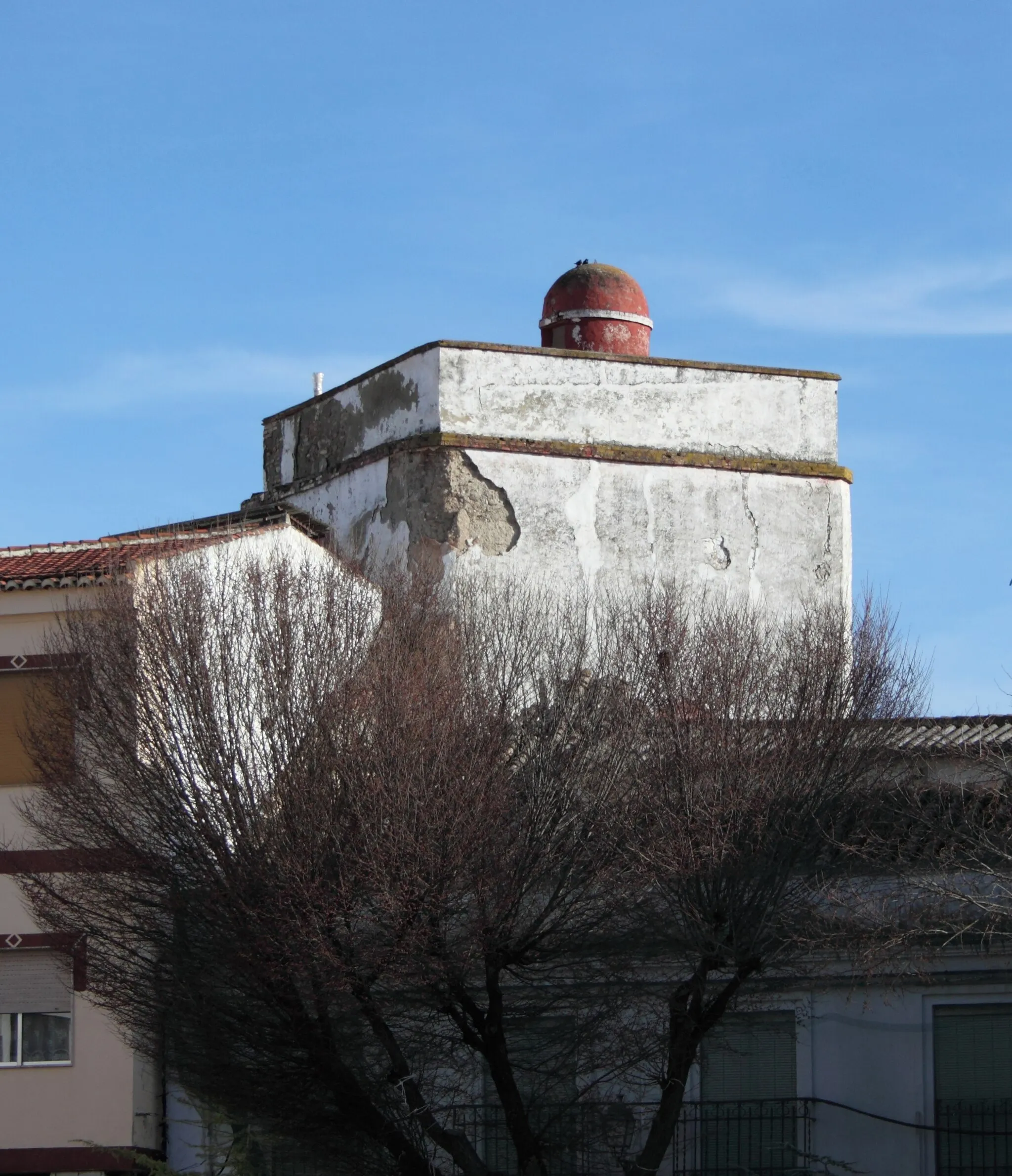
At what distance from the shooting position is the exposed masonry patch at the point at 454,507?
Answer: 25375 mm

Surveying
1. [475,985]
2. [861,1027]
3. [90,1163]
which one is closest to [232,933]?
[475,985]

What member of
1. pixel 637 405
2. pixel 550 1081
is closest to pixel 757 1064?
pixel 550 1081

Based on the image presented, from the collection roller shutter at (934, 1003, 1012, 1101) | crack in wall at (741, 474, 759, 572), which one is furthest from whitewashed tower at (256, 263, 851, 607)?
roller shutter at (934, 1003, 1012, 1101)

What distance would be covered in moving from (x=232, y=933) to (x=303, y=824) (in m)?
1.15

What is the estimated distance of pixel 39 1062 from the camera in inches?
786

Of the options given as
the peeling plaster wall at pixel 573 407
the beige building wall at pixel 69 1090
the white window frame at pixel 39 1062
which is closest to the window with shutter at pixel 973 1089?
the beige building wall at pixel 69 1090

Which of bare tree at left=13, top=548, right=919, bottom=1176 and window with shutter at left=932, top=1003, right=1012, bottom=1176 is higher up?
bare tree at left=13, top=548, right=919, bottom=1176

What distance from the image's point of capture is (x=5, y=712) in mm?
20234

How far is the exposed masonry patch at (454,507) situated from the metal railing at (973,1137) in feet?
31.1

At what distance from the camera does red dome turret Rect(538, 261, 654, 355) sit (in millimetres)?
28250

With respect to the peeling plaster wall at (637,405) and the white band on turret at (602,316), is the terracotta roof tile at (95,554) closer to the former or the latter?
the peeling plaster wall at (637,405)

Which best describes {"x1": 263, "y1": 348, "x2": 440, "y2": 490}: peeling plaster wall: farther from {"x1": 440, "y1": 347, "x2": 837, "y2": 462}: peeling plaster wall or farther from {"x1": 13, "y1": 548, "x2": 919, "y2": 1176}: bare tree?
{"x1": 13, "y1": 548, "x2": 919, "y2": 1176}: bare tree

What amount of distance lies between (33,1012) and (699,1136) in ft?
21.9

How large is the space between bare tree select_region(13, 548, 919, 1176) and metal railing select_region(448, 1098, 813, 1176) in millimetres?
242
